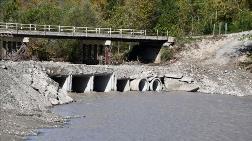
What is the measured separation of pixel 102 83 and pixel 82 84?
9.33 ft

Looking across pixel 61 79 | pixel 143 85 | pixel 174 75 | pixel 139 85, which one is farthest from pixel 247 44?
pixel 61 79

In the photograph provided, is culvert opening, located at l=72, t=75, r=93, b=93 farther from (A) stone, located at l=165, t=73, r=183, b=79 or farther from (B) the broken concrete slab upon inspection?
(A) stone, located at l=165, t=73, r=183, b=79

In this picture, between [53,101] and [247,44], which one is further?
[247,44]

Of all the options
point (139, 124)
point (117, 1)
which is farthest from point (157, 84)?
point (117, 1)

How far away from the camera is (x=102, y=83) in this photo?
2313 inches

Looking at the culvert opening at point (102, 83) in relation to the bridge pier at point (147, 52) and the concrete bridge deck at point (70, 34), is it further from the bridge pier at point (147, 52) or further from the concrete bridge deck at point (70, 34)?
the bridge pier at point (147, 52)

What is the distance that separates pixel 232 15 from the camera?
278 feet

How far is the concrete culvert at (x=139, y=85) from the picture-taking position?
5872cm

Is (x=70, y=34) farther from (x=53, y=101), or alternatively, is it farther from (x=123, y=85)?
(x=53, y=101)

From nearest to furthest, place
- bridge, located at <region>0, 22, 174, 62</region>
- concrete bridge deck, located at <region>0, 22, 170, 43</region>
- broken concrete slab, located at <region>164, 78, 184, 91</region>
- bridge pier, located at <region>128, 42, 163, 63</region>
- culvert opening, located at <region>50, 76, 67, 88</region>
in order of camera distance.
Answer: culvert opening, located at <region>50, 76, 67, 88</region>, broken concrete slab, located at <region>164, 78, 184, 91</region>, concrete bridge deck, located at <region>0, 22, 170, 43</region>, bridge, located at <region>0, 22, 174, 62</region>, bridge pier, located at <region>128, 42, 163, 63</region>

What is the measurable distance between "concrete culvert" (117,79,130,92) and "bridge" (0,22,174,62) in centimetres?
1089

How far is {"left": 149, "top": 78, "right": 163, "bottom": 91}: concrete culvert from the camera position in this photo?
59.5 metres

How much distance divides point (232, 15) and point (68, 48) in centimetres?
2626

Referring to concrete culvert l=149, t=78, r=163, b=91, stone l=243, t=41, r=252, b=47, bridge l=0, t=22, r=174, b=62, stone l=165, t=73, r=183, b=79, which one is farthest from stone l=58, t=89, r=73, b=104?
stone l=243, t=41, r=252, b=47
